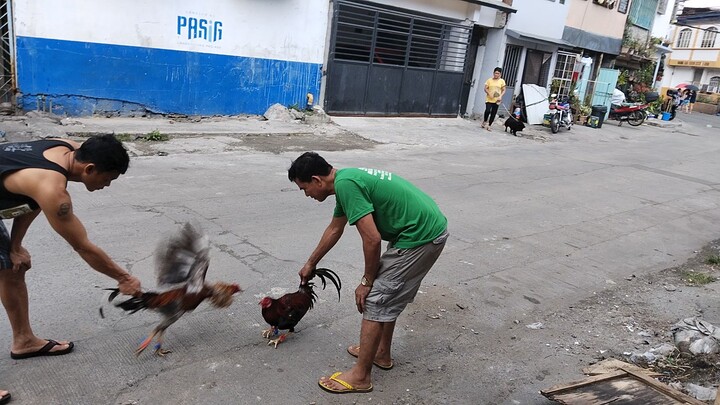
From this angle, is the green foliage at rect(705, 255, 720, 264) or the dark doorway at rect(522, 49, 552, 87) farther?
the dark doorway at rect(522, 49, 552, 87)

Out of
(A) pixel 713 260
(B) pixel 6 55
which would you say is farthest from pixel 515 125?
(B) pixel 6 55

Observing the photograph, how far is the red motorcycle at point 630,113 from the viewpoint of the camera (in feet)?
75.0

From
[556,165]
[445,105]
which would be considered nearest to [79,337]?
[556,165]

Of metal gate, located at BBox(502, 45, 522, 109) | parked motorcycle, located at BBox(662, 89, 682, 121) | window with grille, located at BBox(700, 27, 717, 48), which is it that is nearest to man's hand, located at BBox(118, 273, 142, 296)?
metal gate, located at BBox(502, 45, 522, 109)

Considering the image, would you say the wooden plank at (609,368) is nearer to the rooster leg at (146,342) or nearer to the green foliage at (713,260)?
the rooster leg at (146,342)

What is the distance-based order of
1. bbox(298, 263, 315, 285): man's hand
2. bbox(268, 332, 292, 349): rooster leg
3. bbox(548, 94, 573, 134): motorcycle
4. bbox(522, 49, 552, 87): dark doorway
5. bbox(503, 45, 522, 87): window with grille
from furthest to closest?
bbox(522, 49, 552, 87): dark doorway, bbox(503, 45, 522, 87): window with grille, bbox(548, 94, 573, 134): motorcycle, bbox(268, 332, 292, 349): rooster leg, bbox(298, 263, 315, 285): man's hand

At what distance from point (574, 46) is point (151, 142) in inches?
716

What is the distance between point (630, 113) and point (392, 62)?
13.1 meters

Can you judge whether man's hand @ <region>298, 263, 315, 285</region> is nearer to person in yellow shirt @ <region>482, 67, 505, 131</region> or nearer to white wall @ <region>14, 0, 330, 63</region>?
white wall @ <region>14, 0, 330, 63</region>

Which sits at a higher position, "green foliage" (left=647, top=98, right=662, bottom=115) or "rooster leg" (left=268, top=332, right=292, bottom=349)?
"green foliage" (left=647, top=98, right=662, bottom=115)

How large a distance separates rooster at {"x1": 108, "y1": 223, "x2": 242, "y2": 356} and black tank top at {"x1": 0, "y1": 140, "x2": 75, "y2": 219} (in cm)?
65

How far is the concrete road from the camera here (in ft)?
10.4

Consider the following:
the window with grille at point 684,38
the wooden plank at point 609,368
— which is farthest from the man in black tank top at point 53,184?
the window with grille at point 684,38

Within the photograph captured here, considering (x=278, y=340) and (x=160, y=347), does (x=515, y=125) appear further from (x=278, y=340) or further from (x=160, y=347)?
(x=160, y=347)
